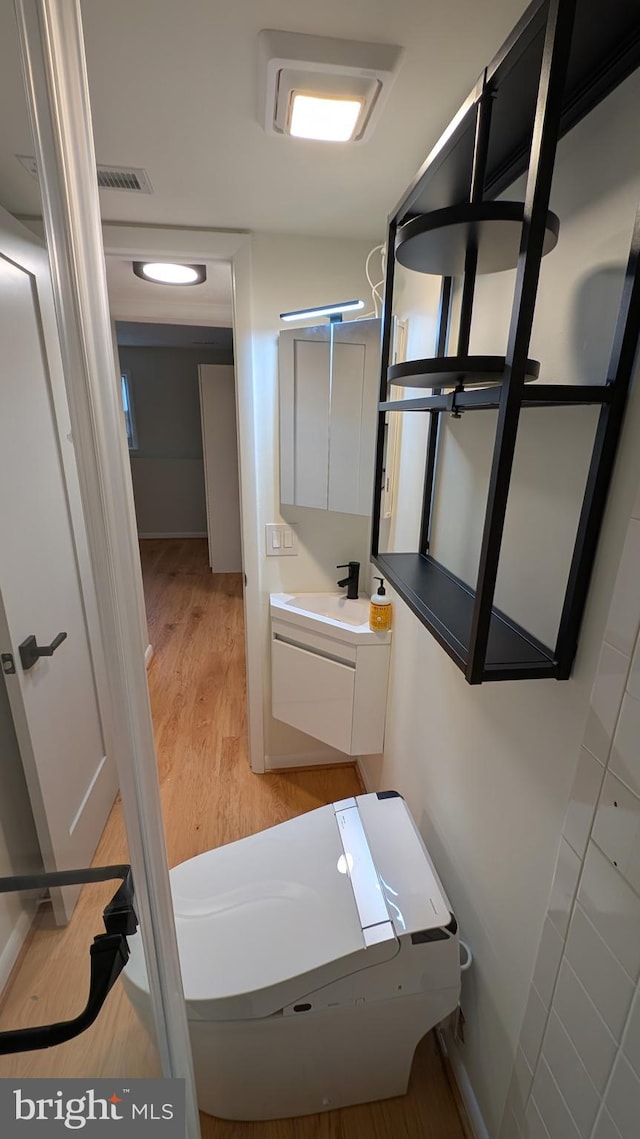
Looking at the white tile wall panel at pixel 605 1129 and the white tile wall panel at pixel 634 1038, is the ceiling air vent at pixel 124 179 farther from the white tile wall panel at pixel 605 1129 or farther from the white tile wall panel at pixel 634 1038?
the white tile wall panel at pixel 605 1129

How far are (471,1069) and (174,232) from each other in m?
2.51

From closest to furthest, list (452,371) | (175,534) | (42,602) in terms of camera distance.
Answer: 1. (452,371)
2. (42,602)
3. (175,534)

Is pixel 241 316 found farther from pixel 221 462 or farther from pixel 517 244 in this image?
pixel 221 462

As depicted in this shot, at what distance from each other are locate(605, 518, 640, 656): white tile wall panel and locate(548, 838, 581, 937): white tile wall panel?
1.20 ft

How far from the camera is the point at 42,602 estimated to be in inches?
51.9

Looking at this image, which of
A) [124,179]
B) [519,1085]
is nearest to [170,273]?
[124,179]

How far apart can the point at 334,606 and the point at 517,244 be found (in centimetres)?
138

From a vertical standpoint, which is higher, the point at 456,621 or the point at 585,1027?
the point at 456,621

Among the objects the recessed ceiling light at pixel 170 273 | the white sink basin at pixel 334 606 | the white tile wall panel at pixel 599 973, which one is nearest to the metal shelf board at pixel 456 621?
the white tile wall panel at pixel 599 973

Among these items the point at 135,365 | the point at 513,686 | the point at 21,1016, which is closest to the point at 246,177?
the point at 513,686

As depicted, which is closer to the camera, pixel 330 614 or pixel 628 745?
pixel 628 745

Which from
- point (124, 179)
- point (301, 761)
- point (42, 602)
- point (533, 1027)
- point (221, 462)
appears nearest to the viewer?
point (533, 1027)

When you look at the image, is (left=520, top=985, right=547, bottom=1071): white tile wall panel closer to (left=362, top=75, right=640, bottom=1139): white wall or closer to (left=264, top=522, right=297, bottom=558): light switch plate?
(left=362, top=75, right=640, bottom=1139): white wall

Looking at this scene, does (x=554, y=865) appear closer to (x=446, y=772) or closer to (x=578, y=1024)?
(x=578, y=1024)
